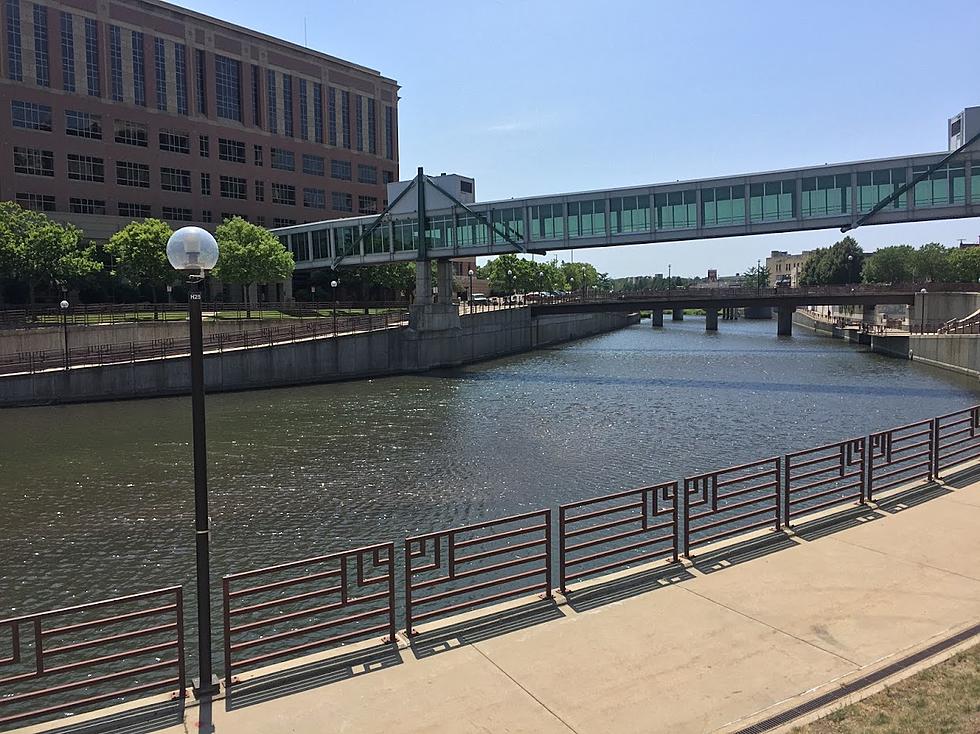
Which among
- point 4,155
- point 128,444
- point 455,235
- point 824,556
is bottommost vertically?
point 128,444

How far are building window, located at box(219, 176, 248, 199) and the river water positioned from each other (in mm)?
48175

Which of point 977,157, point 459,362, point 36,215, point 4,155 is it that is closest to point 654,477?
point 977,157

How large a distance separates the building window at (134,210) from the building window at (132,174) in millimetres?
2152

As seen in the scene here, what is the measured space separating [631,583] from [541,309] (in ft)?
251

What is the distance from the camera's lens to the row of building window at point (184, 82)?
74.4 m

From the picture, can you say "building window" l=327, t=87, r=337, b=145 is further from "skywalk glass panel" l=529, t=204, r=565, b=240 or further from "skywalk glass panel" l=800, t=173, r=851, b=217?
"skywalk glass panel" l=800, t=173, r=851, b=217

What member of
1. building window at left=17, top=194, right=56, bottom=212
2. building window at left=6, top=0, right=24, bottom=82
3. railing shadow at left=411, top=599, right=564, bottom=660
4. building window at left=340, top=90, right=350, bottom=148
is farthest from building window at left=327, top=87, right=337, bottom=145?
railing shadow at left=411, top=599, right=564, bottom=660

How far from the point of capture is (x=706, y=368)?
6278cm

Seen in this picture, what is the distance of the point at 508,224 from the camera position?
218 feet

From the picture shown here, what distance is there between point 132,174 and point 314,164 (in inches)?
991

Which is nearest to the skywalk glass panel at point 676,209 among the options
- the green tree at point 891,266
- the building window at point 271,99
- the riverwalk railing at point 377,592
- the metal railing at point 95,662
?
the riverwalk railing at point 377,592

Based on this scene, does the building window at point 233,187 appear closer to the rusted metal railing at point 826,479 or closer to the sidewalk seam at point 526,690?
the rusted metal railing at point 826,479

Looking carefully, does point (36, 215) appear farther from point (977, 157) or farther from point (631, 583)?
point (977, 157)

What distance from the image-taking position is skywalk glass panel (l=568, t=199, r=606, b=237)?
61781 millimetres
